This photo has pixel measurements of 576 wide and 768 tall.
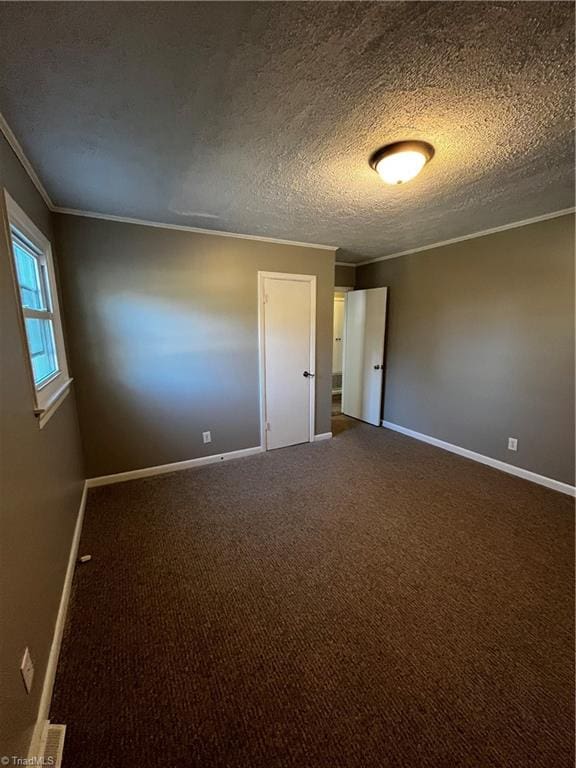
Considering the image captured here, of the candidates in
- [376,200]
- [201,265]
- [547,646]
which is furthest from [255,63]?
[547,646]

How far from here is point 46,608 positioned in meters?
1.42

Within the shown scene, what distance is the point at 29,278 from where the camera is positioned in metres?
2.15

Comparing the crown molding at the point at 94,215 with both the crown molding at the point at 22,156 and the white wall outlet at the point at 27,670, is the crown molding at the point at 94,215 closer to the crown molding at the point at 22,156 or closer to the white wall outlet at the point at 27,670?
the crown molding at the point at 22,156

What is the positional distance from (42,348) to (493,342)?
399 centimetres

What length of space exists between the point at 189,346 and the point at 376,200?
6.96 ft

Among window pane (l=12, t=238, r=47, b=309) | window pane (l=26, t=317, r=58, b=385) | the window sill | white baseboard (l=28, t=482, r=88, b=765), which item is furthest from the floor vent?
window pane (l=12, t=238, r=47, b=309)

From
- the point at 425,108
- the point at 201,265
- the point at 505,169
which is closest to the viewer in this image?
the point at 425,108

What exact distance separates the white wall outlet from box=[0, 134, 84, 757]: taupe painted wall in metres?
0.03

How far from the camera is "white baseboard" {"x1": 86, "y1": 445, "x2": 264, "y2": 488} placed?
3.03m

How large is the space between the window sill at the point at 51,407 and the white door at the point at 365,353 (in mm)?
3713

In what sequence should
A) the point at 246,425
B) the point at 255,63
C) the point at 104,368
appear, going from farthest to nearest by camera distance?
the point at 246,425, the point at 104,368, the point at 255,63

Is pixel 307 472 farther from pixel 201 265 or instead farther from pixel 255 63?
pixel 255 63

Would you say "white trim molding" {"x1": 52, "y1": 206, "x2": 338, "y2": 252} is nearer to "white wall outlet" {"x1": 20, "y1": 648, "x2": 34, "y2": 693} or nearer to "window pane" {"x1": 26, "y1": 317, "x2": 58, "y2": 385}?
"window pane" {"x1": 26, "y1": 317, "x2": 58, "y2": 385}

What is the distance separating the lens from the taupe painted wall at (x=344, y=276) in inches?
191
